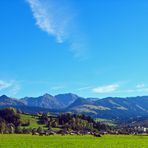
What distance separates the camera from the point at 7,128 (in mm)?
194750

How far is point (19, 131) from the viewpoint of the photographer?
19838 centimetres

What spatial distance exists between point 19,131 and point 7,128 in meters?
6.68
